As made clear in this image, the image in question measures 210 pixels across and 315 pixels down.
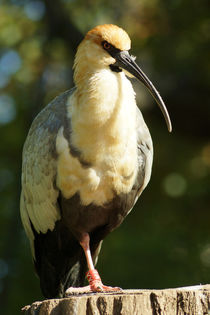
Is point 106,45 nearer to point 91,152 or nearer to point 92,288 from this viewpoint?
point 91,152

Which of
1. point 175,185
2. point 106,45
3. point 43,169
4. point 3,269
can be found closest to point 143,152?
point 43,169

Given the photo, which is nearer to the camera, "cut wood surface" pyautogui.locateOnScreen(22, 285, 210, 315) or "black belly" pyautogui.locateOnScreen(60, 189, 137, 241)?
"cut wood surface" pyautogui.locateOnScreen(22, 285, 210, 315)

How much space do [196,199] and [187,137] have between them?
1092 mm

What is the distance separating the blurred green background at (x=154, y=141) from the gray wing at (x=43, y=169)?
309 centimetres

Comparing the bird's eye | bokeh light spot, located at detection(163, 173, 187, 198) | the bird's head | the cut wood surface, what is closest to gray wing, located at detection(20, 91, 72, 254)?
the bird's head

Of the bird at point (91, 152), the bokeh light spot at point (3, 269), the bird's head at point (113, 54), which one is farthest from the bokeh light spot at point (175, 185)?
the bird's head at point (113, 54)

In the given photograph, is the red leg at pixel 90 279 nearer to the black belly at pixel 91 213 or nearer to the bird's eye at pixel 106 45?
the black belly at pixel 91 213

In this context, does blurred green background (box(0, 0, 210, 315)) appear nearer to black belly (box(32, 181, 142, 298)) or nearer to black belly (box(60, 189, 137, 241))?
black belly (box(32, 181, 142, 298))

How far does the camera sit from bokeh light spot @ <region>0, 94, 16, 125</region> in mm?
11055

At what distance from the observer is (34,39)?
11977 mm

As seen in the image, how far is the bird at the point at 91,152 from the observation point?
5148mm

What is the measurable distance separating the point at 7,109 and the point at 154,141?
2.85 metres

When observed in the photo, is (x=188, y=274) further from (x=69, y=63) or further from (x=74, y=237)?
(x=69, y=63)

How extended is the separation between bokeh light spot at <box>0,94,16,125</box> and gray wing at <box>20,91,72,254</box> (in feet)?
17.4
